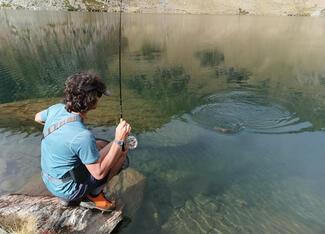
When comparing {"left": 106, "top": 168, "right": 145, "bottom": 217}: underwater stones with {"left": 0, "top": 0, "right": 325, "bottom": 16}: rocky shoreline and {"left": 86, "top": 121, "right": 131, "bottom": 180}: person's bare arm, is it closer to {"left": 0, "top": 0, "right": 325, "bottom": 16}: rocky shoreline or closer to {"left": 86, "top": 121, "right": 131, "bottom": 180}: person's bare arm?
{"left": 86, "top": 121, "right": 131, "bottom": 180}: person's bare arm

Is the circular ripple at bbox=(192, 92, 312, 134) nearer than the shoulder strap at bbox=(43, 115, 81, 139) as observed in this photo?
No

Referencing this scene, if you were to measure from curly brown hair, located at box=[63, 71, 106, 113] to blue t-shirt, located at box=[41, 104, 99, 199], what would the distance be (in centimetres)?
26

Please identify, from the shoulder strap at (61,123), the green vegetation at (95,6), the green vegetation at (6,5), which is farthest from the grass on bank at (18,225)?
the green vegetation at (6,5)

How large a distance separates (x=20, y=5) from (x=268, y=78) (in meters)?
170

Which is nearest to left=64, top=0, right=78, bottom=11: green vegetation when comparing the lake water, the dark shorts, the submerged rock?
the lake water

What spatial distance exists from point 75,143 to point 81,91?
1006mm

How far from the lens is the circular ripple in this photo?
18344 millimetres

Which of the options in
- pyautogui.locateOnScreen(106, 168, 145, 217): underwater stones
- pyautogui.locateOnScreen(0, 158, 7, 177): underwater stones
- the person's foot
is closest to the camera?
the person's foot

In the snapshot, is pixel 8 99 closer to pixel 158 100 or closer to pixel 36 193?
pixel 158 100

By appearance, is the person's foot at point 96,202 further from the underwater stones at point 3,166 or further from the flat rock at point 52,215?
the underwater stones at point 3,166

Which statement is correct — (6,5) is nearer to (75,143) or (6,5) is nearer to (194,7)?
(194,7)

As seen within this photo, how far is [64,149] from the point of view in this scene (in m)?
6.71

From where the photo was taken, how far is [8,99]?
2472 cm

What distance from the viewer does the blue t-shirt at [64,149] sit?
21.3ft
